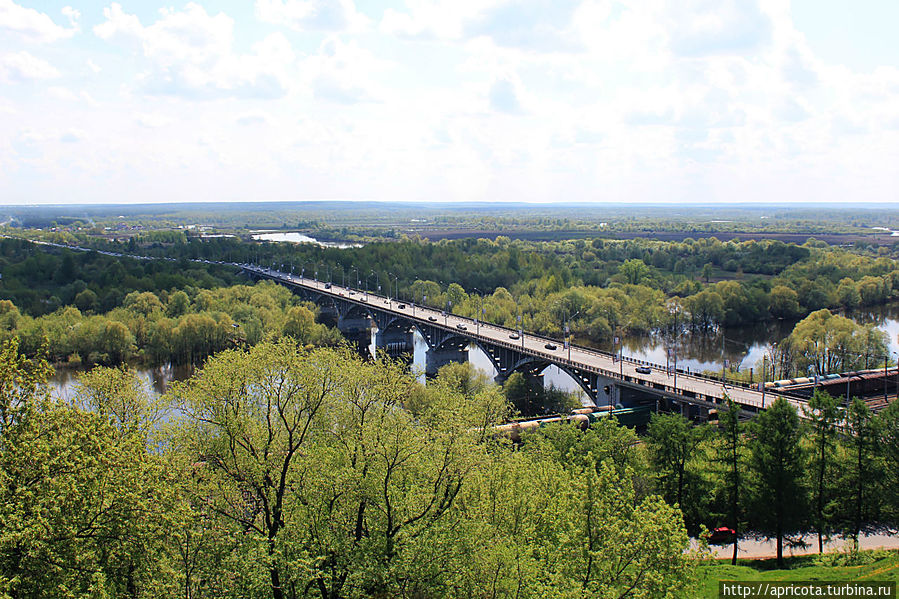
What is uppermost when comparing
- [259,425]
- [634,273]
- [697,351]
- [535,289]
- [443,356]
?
[259,425]

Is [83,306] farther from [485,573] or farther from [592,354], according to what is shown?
[485,573]

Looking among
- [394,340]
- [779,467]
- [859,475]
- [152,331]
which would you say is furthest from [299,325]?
[859,475]

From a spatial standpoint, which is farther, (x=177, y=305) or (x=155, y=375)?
(x=177, y=305)

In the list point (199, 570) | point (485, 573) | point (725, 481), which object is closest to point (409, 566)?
point (485, 573)

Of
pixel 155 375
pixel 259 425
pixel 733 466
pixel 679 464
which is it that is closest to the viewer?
pixel 259 425

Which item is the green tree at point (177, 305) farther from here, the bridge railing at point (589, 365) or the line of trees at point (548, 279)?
the bridge railing at point (589, 365)

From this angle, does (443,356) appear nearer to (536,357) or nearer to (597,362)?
(536,357)
